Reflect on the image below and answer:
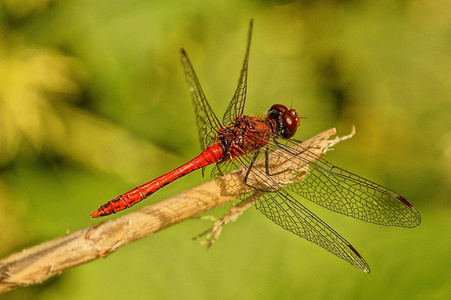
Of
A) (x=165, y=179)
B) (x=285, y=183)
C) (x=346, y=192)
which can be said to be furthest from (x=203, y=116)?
(x=346, y=192)

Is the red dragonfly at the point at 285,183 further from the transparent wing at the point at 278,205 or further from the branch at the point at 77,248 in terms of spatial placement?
the branch at the point at 77,248

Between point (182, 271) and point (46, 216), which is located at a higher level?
point (46, 216)

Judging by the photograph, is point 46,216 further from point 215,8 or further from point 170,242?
point 215,8

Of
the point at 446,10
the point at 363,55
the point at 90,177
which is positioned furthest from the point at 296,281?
the point at 446,10

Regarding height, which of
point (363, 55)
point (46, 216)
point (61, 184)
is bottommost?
point (46, 216)

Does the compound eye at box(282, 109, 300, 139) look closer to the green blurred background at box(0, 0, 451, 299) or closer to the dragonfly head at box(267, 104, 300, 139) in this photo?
the dragonfly head at box(267, 104, 300, 139)

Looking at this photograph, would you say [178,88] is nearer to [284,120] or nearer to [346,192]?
[284,120]
